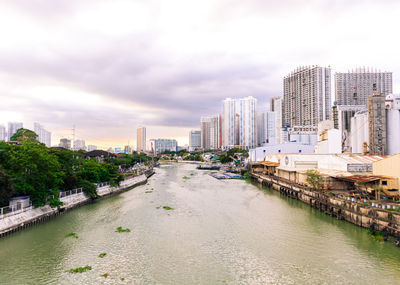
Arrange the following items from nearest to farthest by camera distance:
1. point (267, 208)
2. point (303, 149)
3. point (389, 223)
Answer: point (389, 223)
point (267, 208)
point (303, 149)

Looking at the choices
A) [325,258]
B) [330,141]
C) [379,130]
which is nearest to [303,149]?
[330,141]

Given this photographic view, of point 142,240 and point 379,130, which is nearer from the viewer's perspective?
point 142,240

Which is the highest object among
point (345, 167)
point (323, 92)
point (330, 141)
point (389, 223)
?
point (323, 92)

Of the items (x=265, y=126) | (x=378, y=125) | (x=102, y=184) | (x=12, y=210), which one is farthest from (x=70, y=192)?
(x=265, y=126)

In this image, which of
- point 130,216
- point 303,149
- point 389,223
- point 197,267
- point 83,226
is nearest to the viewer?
point 197,267

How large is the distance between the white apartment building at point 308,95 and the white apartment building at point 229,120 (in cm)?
4167

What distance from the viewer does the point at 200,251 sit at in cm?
1391

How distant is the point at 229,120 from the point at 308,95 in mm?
57929

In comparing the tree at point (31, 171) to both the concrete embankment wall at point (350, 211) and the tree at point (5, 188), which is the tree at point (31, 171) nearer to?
the tree at point (5, 188)

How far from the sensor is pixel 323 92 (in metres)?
92.7

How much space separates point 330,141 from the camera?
42906 mm

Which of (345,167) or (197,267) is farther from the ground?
(345,167)

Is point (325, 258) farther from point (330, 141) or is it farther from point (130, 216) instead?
point (330, 141)

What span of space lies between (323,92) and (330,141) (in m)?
58.2
